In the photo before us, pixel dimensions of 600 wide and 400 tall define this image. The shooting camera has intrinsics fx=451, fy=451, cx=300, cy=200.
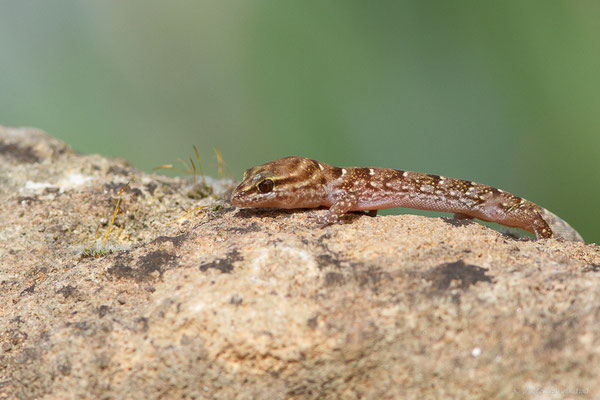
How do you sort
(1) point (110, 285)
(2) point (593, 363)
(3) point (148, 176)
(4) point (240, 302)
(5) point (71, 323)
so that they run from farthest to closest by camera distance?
(3) point (148, 176) < (1) point (110, 285) < (5) point (71, 323) < (4) point (240, 302) < (2) point (593, 363)

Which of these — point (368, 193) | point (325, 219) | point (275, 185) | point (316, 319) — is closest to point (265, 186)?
point (275, 185)

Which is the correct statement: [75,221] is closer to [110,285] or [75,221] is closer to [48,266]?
[48,266]

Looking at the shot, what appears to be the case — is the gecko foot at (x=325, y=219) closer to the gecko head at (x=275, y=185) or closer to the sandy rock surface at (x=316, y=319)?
the sandy rock surface at (x=316, y=319)

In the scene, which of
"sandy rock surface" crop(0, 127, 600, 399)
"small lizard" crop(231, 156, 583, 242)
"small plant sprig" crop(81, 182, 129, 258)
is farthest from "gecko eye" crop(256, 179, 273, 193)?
"small plant sprig" crop(81, 182, 129, 258)

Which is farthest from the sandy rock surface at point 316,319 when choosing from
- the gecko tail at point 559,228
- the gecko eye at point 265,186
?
the gecko tail at point 559,228

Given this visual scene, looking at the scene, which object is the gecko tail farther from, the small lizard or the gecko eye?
the gecko eye

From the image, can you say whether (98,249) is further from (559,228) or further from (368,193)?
(559,228)

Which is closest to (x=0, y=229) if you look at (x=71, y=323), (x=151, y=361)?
(x=71, y=323)
